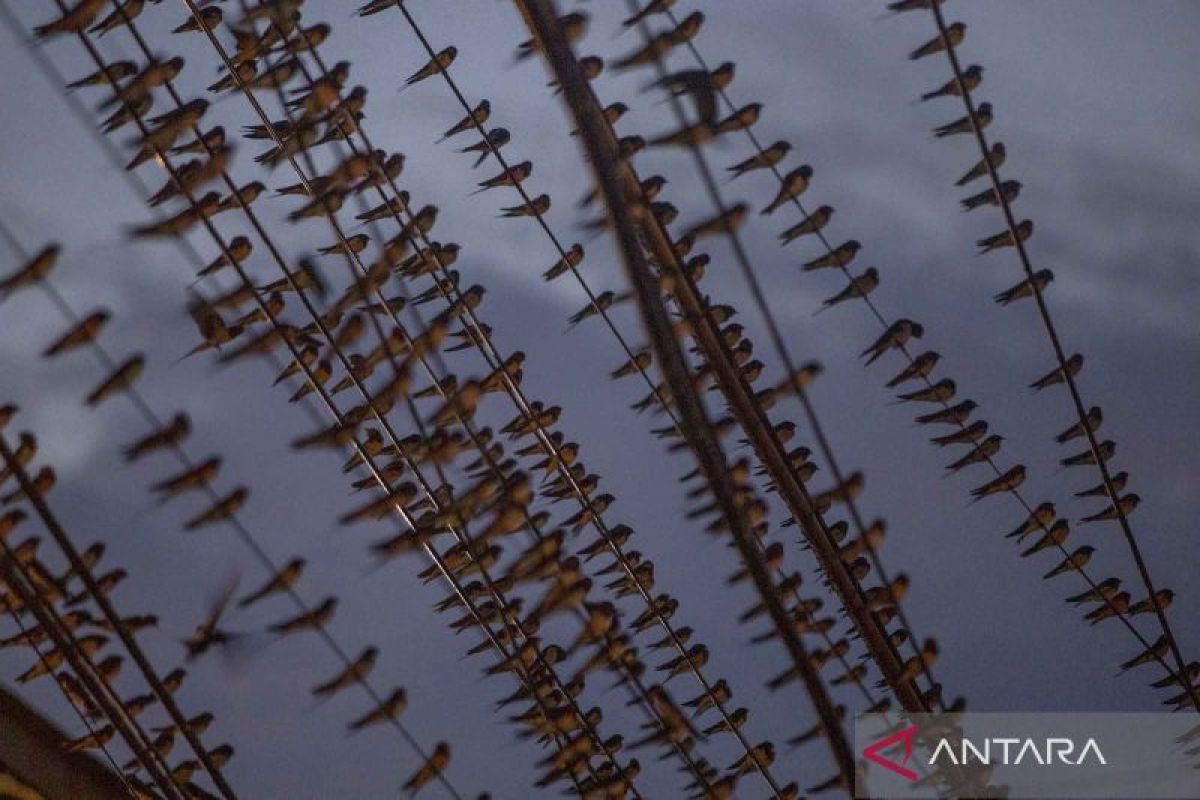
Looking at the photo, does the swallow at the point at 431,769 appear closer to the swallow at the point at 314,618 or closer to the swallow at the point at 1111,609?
the swallow at the point at 314,618

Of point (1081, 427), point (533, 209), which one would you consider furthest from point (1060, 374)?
point (533, 209)

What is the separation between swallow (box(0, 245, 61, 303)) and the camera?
3.34m

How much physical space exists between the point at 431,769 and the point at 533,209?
1.97m

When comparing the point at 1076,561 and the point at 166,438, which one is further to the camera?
the point at 1076,561

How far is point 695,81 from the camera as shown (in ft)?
10.3

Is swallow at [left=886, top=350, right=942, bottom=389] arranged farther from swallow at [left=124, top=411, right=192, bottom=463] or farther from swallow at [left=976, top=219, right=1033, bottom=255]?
swallow at [left=124, top=411, right=192, bottom=463]

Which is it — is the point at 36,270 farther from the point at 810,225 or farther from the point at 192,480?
the point at 810,225

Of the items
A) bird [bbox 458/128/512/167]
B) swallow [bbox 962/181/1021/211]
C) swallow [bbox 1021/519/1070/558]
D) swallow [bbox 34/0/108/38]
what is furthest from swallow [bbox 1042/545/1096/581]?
swallow [bbox 34/0/108/38]

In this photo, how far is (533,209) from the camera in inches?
178

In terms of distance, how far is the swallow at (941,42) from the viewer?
153 inches

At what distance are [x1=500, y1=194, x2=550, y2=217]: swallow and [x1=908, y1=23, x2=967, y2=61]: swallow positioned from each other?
141 cm

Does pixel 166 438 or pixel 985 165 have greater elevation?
pixel 985 165

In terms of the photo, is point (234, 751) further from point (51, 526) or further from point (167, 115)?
point (167, 115)

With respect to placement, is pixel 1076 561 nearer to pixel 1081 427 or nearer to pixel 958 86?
A: pixel 1081 427
